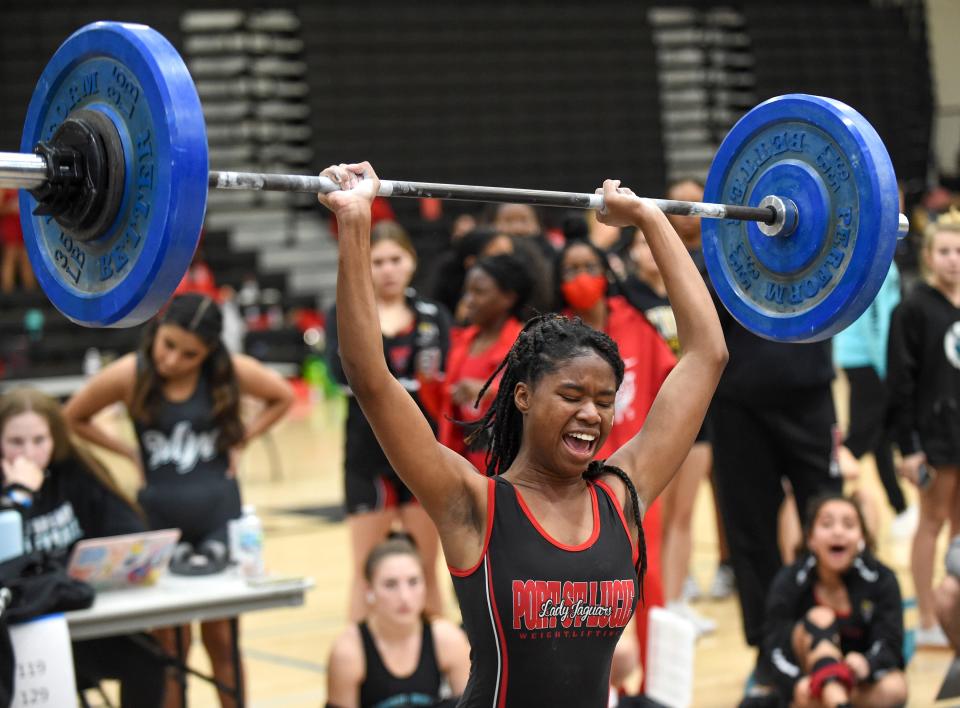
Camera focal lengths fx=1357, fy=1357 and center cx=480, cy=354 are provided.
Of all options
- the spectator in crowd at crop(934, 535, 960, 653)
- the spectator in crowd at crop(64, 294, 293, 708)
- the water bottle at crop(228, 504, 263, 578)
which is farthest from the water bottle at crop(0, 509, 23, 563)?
the spectator in crowd at crop(934, 535, 960, 653)

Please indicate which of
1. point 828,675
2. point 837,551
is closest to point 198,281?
point 837,551

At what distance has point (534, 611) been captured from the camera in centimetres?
227

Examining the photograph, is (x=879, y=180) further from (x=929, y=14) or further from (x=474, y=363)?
(x=929, y=14)

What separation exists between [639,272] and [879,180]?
9.09 ft

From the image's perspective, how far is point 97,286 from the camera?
2.42 metres

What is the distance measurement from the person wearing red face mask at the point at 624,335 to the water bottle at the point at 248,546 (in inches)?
46.6

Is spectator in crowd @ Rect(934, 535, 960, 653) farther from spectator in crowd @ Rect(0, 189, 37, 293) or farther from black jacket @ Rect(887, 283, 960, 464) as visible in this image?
spectator in crowd @ Rect(0, 189, 37, 293)

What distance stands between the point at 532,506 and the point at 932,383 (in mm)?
3235

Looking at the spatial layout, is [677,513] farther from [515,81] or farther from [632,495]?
[515,81]

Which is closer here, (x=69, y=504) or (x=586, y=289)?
(x=69, y=504)

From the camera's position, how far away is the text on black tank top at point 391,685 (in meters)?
3.96

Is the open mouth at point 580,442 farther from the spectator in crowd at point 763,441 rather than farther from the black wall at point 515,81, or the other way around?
the black wall at point 515,81

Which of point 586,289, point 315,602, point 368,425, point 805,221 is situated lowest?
point 315,602

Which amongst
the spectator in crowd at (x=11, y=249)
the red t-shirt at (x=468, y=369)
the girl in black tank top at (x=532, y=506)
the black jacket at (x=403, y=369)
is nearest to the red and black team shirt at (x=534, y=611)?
the girl in black tank top at (x=532, y=506)
